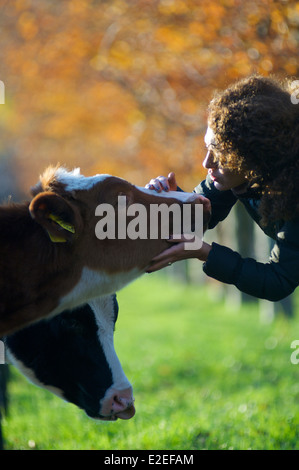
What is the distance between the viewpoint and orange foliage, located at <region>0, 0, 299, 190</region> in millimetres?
5570

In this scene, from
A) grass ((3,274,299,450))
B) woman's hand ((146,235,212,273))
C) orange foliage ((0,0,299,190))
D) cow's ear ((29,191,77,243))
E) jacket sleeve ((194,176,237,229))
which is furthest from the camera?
orange foliage ((0,0,299,190))

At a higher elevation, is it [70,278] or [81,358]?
[70,278]

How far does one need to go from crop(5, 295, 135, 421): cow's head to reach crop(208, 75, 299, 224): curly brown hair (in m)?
1.04

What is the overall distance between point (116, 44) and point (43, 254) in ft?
20.9

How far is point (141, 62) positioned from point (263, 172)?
5.77 metres

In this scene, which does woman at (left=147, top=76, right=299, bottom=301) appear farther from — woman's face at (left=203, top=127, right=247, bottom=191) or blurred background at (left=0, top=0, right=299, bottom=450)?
blurred background at (left=0, top=0, right=299, bottom=450)

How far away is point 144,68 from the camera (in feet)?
27.8

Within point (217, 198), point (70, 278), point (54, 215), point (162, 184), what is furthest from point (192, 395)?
point (54, 215)

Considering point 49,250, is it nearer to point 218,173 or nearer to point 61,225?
point 61,225

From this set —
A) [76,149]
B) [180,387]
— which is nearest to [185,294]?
[76,149]

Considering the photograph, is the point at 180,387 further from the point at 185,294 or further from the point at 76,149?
the point at 76,149

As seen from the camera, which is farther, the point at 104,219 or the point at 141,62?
the point at 141,62

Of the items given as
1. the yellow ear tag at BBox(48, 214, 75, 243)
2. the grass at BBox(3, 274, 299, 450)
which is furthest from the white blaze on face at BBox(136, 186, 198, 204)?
the grass at BBox(3, 274, 299, 450)

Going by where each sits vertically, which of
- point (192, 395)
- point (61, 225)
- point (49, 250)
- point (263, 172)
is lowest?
point (192, 395)
